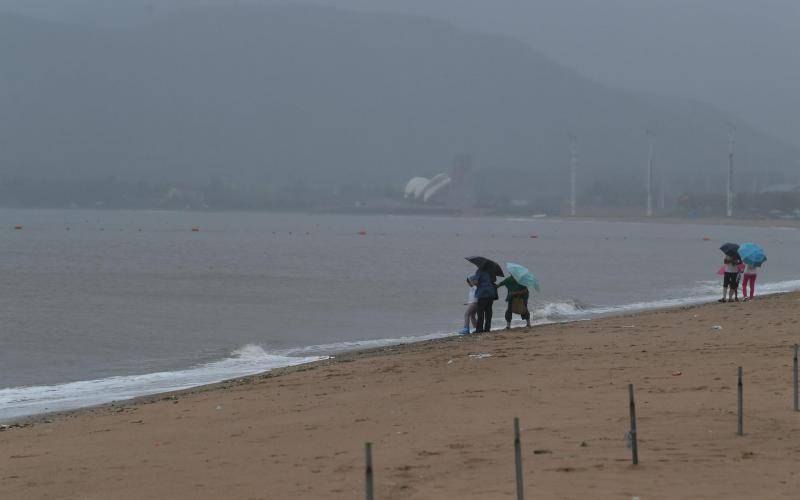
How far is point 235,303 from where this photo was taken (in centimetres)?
3922

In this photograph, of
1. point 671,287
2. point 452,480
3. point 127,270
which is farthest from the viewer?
point 127,270

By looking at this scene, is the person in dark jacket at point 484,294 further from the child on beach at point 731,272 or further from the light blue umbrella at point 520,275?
the child on beach at point 731,272

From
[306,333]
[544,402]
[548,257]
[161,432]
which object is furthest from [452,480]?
[548,257]

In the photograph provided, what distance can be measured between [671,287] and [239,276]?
21664 millimetres

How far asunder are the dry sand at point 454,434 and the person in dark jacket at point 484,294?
13.7ft

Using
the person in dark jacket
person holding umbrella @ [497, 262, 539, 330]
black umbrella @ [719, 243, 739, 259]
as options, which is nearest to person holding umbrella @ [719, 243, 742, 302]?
black umbrella @ [719, 243, 739, 259]

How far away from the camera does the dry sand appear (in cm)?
820

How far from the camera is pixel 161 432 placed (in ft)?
37.9

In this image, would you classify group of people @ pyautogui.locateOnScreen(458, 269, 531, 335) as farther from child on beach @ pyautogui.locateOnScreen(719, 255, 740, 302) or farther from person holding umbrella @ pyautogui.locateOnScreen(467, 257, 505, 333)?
child on beach @ pyautogui.locateOnScreen(719, 255, 740, 302)

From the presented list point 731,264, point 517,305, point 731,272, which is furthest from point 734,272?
point 517,305

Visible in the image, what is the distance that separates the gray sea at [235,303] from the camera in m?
21.3

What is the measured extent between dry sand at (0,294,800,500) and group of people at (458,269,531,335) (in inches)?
166

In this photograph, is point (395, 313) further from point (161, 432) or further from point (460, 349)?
point (161, 432)

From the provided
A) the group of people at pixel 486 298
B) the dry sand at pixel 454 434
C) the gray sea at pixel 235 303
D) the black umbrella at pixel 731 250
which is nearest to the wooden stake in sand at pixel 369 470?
the dry sand at pixel 454 434
